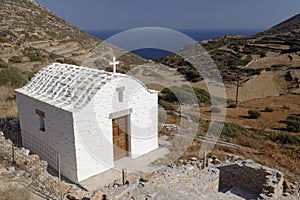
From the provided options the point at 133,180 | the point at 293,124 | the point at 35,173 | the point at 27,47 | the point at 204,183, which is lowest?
the point at 293,124

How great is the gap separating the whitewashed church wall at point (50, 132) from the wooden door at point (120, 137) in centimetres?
177

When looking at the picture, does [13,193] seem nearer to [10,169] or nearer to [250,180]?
[10,169]

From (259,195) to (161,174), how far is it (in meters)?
3.68

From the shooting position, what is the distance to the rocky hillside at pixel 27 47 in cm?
2173

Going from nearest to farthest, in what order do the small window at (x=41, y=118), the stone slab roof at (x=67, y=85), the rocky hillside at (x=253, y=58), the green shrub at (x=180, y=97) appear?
1. the stone slab roof at (x=67, y=85)
2. the small window at (x=41, y=118)
3. the green shrub at (x=180, y=97)
4. the rocky hillside at (x=253, y=58)

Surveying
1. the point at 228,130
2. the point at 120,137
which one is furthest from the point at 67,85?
the point at 228,130

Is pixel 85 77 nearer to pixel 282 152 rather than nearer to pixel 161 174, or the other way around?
pixel 161 174

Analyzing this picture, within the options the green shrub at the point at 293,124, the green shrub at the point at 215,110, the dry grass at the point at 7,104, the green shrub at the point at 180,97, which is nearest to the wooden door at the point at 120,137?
the dry grass at the point at 7,104

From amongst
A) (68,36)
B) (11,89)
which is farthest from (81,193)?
(68,36)

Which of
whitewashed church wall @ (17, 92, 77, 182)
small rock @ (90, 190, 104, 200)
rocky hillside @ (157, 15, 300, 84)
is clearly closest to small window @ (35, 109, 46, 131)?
whitewashed church wall @ (17, 92, 77, 182)

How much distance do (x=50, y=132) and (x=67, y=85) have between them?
71.0 inches

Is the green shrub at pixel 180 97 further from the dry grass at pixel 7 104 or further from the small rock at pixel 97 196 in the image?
the small rock at pixel 97 196

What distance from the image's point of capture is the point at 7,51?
32.5 m

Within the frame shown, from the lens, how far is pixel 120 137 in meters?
10.6
